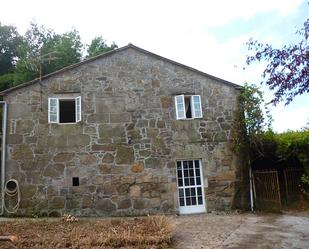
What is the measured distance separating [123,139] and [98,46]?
14270mm

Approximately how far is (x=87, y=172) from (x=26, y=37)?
61.2 feet

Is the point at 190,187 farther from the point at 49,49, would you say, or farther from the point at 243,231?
the point at 49,49

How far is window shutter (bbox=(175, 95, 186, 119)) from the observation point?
12906mm

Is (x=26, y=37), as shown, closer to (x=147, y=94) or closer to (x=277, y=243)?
(x=147, y=94)

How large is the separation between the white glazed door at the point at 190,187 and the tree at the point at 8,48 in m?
18.2

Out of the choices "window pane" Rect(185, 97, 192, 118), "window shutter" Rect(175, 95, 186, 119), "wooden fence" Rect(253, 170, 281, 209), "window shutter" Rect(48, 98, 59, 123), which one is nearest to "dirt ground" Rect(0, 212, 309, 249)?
"wooden fence" Rect(253, 170, 281, 209)

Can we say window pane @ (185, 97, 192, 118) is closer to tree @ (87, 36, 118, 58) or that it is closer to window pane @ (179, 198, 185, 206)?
window pane @ (179, 198, 185, 206)

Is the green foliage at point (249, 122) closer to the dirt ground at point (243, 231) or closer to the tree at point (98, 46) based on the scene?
the dirt ground at point (243, 231)

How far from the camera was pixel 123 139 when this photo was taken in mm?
12508

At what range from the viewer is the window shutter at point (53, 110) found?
12.3 metres

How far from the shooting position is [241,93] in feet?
44.3

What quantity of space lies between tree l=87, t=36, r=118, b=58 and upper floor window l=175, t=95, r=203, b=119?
12882 mm

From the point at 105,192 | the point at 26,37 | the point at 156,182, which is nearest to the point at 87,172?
the point at 105,192

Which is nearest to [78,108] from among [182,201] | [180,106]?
[180,106]
